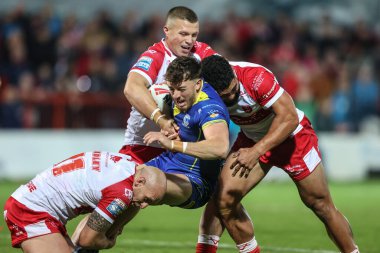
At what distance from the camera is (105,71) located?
18797 millimetres

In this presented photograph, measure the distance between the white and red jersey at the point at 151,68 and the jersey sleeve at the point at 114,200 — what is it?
67.1 inches

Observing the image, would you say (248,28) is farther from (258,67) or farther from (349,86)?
(258,67)

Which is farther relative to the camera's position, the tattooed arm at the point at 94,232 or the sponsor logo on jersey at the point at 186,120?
the sponsor logo on jersey at the point at 186,120

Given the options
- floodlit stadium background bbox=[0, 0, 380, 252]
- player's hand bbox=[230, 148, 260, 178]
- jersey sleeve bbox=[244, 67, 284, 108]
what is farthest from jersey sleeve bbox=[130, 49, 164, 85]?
floodlit stadium background bbox=[0, 0, 380, 252]

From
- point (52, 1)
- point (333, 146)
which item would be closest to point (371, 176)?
point (333, 146)

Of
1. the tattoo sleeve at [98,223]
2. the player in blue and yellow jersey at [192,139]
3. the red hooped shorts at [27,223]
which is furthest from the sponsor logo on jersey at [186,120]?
the red hooped shorts at [27,223]

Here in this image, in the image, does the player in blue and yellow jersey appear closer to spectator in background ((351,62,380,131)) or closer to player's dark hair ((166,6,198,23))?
player's dark hair ((166,6,198,23))

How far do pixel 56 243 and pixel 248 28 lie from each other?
557 inches

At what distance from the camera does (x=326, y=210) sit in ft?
28.0

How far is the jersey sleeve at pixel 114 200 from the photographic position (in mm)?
7266

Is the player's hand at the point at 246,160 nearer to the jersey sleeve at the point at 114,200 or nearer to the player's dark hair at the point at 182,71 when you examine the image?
the player's dark hair at the point at 182,71

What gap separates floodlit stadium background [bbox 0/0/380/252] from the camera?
59.5 feet

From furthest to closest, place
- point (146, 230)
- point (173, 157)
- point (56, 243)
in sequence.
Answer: point (146, 230) → point (173, 157) → point (56, 243)

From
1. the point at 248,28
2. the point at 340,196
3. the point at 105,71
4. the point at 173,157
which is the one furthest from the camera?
the point at 248,28
